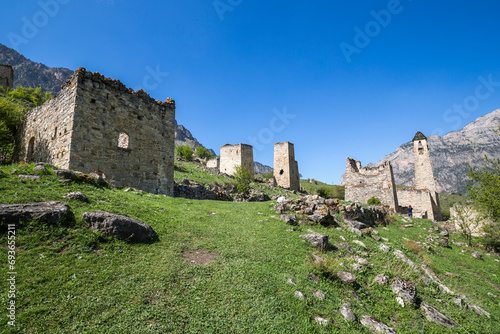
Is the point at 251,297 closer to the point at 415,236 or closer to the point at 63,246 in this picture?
the point at 63,246

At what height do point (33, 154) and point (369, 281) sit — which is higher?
point (33, 154)

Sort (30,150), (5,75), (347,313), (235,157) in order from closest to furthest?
(347,313) → (30,150) → (235,157) → (5,75)

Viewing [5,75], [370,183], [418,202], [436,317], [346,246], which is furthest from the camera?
[5,75]

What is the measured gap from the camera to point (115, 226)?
571cm

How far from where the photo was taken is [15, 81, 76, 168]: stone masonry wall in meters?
10.9

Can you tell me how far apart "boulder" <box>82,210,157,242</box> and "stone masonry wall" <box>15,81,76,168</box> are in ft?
20.7

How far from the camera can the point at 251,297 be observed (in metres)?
4.64

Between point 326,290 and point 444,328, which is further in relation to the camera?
point 326,290

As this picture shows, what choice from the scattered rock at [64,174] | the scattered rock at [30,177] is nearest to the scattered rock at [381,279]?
the scattered rock at [64,174]

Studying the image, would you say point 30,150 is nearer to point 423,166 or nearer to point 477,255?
point 477,255

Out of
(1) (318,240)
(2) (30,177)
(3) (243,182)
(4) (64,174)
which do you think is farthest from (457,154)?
(2) (30,177)

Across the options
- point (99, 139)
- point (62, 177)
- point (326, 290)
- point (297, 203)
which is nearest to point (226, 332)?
point (326, 290)

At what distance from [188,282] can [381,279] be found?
496 cm

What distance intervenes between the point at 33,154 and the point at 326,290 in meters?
17.8
